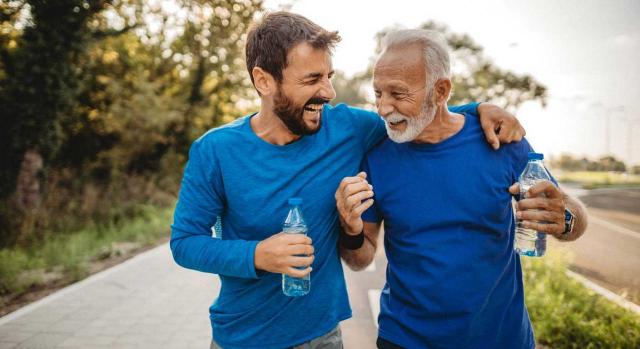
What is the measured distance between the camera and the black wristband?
203cm

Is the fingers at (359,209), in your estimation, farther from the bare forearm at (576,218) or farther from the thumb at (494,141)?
the bare forearm at (576,218)

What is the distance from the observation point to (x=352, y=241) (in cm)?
205

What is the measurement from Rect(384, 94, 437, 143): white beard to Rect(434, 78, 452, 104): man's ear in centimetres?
7

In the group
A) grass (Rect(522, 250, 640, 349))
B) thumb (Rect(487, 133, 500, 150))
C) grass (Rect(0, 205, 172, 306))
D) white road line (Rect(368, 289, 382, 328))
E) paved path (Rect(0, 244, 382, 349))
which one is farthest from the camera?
grass (Rect(0, 205, 172, 306))

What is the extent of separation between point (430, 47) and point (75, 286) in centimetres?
633

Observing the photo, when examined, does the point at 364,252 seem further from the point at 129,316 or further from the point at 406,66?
the point at 129,316

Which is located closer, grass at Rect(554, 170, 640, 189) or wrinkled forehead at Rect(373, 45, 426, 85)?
wrinkled forehead at Rect(373, 45, 426, 85)

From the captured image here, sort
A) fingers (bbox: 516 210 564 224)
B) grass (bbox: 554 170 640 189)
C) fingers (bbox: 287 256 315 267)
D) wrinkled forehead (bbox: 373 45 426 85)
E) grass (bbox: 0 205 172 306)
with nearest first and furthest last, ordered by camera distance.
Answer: fingers (bbox: 287 256 315 267), fingers (bbox: 516 210 564 224), wrinkled forehead (bbox: 373 45 426 85), grass (bbox: 0 205 172 306), grass (bbox: 554 170 640 189)

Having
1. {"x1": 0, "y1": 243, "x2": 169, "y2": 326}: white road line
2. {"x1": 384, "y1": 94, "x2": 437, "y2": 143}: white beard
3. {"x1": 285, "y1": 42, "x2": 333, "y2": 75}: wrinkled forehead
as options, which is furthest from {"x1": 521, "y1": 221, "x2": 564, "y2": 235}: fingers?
{"x1": 0, "y1": 243, "x2": 169, "y2": 326}: white road line

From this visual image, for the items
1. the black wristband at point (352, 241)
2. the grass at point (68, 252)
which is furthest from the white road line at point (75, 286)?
the black wristband at point (352, 241)

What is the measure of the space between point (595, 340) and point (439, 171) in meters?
3.43

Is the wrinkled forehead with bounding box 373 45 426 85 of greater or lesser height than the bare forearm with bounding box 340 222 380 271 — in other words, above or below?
above

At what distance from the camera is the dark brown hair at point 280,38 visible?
203cm

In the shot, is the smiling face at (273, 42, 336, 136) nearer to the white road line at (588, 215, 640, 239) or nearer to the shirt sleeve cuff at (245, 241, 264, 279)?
the shirt sleeve cuff at (245, 241, 264, 279)
